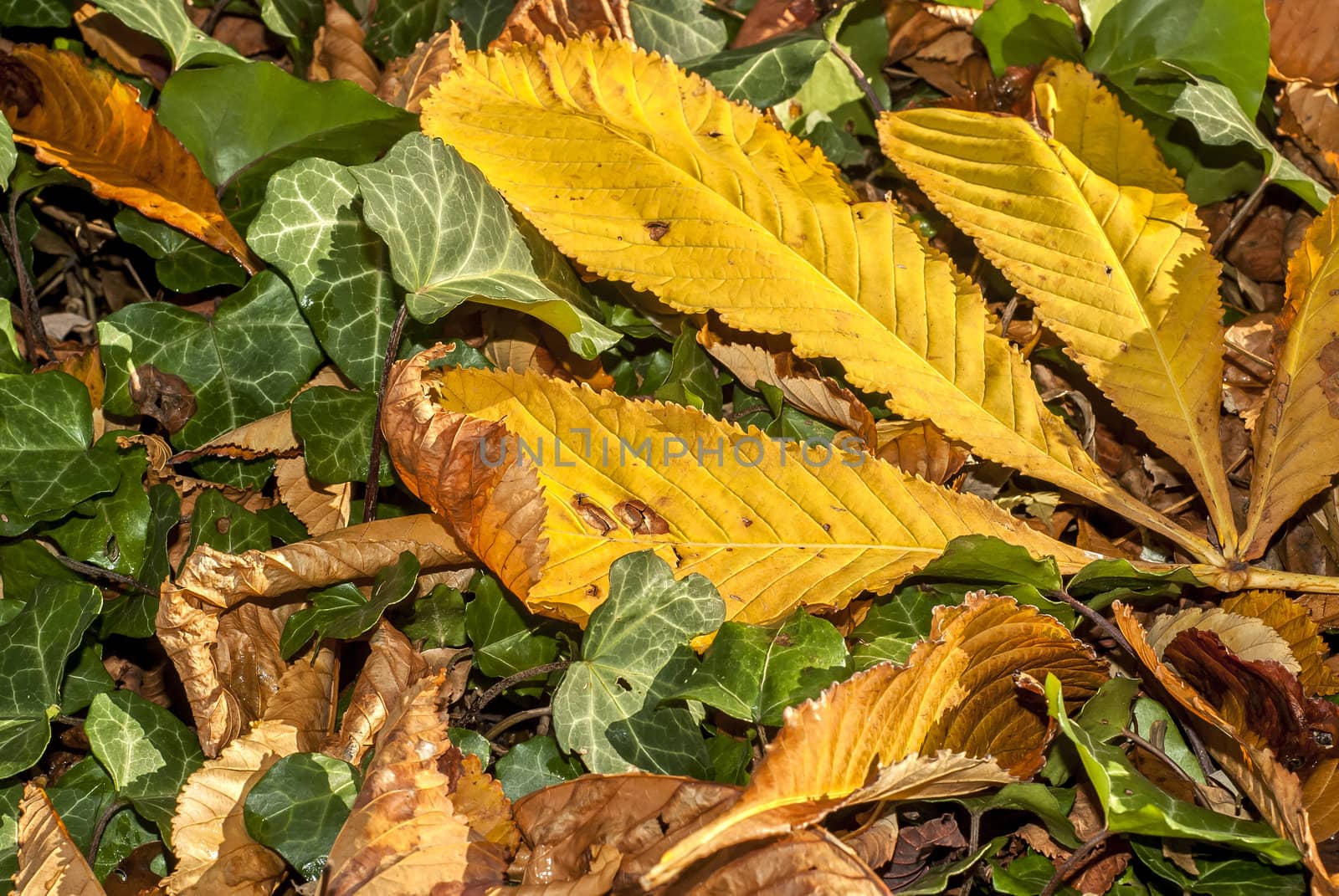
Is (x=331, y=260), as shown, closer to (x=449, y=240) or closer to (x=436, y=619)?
(x=449, y=240)

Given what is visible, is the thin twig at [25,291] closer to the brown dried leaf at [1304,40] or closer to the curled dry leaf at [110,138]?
the curled dry leaf at [110,138]

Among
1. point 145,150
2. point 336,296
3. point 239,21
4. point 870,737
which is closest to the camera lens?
point 870,737

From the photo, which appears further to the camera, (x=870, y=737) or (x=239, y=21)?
(x=239, y=21)

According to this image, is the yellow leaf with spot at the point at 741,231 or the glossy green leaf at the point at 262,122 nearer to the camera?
the yellow leaf with spot at the point at 741,231

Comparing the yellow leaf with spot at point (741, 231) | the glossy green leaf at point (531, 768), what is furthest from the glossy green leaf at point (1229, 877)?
the glossy green leaf at point (531, 768)

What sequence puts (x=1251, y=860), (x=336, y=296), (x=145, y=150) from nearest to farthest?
(x=1251, y=860) → (x=336, y=296) → (x=145, y=150)

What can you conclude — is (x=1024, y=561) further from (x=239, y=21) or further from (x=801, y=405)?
(x=239, y=21)

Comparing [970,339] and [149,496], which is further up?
[970,339]

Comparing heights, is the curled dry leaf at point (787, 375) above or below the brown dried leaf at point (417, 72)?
below

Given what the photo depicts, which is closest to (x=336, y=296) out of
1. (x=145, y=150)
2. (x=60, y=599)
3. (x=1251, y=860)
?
(x=145, y=150)
